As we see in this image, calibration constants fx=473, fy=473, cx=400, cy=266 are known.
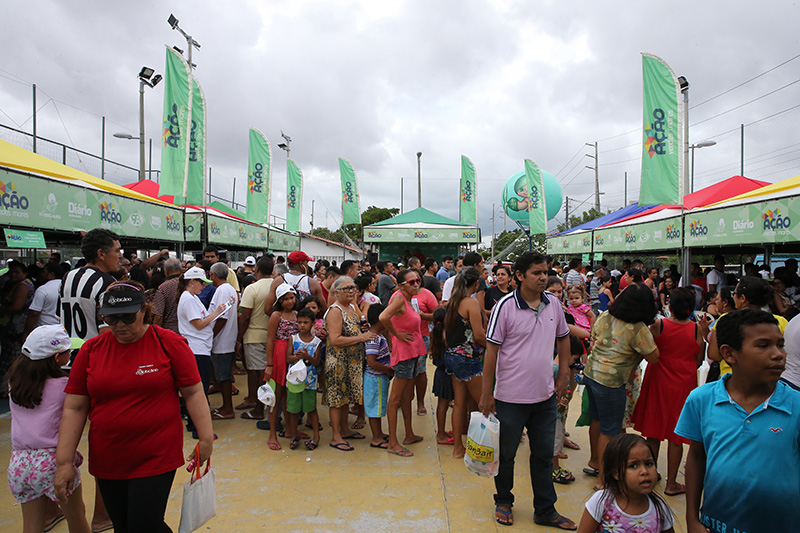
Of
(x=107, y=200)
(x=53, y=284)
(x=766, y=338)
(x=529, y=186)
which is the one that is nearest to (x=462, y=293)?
(x=766, y=338)

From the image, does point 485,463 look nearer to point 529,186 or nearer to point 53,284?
point 53,284

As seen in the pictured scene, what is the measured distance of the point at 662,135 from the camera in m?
10.0

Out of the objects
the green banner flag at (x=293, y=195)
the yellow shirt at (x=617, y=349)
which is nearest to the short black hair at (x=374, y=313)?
the yellow shirt at (x=617, y=349)

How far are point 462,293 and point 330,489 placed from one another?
202cm

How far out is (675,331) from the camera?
12.5ft

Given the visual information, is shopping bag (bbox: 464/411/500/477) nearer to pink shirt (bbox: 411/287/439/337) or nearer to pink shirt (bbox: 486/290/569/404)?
pink shirt (bbox: 486/290/569/404)

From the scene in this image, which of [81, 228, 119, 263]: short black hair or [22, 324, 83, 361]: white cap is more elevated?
[81, 228, 119, 263]: short black hair

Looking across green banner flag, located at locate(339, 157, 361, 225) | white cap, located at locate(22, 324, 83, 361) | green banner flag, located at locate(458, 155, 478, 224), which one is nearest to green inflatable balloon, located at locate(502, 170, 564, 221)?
green banner flag, located at locate(458, 155, 478, 224)

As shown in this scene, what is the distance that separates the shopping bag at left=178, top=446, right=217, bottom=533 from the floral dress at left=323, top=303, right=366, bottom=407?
2282mm

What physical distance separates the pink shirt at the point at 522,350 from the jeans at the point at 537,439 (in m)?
0.10

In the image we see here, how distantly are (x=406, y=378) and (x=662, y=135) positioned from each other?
28.0ft

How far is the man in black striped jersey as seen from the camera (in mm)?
3553

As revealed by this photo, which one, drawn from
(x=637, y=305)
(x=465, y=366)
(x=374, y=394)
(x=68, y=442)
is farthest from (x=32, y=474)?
(x=637, y=305)

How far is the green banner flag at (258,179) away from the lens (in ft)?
49.7
